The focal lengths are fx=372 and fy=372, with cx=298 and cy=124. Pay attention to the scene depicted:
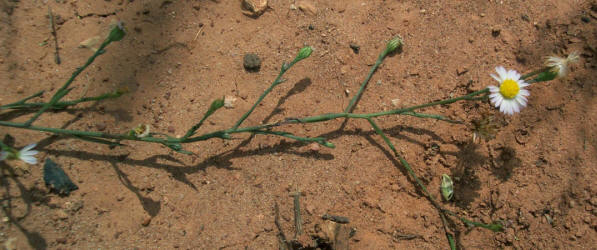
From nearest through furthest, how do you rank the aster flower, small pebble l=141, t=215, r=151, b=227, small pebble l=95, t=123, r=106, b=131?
the aster flower
small pebble l=141, t=215, r=151, b=227
small pebble l=95, t=123, r=106, b=131

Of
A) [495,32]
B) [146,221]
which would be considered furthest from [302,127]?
[495,32]

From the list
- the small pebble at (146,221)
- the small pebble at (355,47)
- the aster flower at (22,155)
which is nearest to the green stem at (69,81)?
the aster flower at (22,155)

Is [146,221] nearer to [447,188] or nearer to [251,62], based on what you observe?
[251,62]

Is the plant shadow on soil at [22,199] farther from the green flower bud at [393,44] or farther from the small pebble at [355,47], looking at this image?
the green flower bud at [393,44]

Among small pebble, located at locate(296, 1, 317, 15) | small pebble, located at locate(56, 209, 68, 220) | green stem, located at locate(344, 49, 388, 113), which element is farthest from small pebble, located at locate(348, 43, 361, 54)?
small pebble, located at locate(56, 209, 68, 220)

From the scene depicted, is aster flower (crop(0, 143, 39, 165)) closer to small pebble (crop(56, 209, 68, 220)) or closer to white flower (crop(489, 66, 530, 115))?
small pebble (crop(56, 209, 68, 220))
